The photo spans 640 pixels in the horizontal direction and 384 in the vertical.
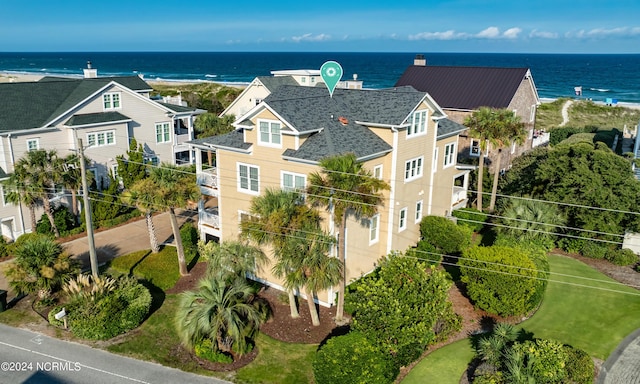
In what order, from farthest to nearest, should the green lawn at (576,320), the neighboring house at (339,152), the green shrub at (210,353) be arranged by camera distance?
the neighboring house at (339,152), the green lawn at (576,320), the green shrub at (210,353)

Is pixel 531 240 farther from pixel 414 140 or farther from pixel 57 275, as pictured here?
pixel 57 275

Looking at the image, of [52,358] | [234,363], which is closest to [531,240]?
[234,363]

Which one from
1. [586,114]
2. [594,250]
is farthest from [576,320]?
[586,114]

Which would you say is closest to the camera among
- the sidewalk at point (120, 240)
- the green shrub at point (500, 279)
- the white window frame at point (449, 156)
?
the green shrub at point (500, 279)

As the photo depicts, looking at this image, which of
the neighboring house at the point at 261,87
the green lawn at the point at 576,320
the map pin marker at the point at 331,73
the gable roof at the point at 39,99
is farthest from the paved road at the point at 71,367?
the neighboring house at the point at 261,87

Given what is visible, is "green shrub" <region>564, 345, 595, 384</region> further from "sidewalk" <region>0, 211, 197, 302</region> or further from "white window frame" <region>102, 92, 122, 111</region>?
"white window frame" <region>102, 92, 122, 111</region>

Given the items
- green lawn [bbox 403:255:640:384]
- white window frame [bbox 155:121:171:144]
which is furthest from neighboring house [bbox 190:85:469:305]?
white window frame [bbox 155:121:171:144]

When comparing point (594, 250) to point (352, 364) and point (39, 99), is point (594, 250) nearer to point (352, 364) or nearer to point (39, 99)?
point (352, 364)

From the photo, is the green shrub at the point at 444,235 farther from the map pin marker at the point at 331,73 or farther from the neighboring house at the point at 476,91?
the neighboring house at the point at 476,91
